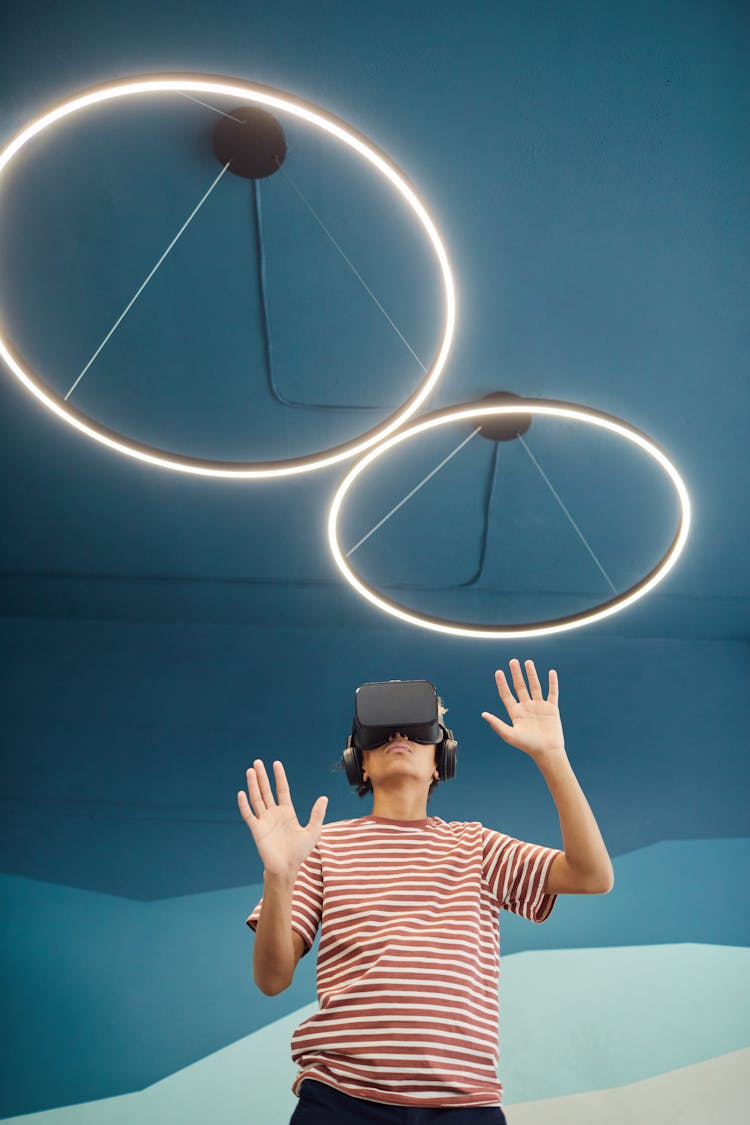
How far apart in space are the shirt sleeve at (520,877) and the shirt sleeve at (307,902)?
34 centimetres

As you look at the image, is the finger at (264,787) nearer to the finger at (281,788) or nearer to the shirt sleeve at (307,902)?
the finger at (281,788)

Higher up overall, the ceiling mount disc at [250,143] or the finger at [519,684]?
the ceiling mount disc at [250,143]

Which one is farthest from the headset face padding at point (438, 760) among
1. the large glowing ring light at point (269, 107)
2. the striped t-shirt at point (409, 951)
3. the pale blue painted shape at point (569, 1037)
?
the pale blue painted shape at point (569, 1037)

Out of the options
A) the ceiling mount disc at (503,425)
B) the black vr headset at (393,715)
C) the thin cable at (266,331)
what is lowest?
the black vr headset at (393,715)

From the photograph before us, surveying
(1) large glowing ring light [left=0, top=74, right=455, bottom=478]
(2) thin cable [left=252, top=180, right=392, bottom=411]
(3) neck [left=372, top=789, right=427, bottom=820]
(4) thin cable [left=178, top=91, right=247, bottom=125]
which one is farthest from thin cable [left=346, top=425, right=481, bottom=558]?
(3) neck [left=372, top=789, right=427, bottom=820]

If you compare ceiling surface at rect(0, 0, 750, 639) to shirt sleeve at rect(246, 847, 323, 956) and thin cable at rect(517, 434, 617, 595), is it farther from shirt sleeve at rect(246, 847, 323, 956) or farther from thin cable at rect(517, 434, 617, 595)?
shirt sleeve at rect(246, 847, 323, 956)

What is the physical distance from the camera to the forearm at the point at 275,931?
5.02 ft

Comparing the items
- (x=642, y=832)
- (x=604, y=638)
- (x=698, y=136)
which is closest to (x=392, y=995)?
(x=698, y=136)

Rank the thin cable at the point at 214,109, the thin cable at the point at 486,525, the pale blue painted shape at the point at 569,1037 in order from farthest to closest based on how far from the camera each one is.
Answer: the thin cable at the point at 486,525 → the pale blue painted shape at the point at 569,1037 → the thin cable at the point at 214,109

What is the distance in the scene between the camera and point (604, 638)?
5105 millimetres

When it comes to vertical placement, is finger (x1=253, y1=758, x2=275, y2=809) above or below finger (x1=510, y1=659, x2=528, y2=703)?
below

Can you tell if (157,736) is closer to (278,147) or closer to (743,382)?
(278,147)

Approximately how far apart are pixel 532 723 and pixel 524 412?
6.63 feet

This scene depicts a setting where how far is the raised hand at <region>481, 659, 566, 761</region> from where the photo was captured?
1.70 meters
